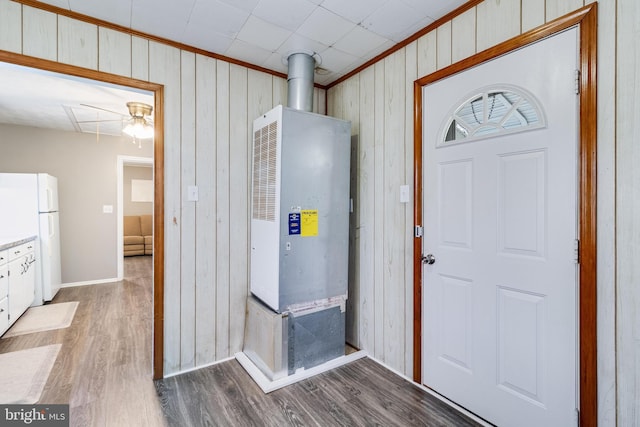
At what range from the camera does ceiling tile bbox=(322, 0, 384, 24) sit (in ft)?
5.82

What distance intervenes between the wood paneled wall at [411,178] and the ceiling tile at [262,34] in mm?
777

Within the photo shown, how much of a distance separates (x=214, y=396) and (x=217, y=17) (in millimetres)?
2427

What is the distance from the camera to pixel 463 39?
1.83 m

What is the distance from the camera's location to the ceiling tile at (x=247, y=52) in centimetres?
224

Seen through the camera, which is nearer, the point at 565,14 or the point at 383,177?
the point at 565,14

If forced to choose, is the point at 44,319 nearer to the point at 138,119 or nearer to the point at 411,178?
the point at 138,119

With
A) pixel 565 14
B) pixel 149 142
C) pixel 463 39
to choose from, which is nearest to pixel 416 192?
pixel 463 39

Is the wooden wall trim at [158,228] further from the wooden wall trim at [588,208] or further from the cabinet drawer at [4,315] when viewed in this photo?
the wooden wall trim at [588,208]

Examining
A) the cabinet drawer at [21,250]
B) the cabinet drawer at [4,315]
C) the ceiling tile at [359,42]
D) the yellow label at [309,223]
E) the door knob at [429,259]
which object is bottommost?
the cabinet drawer at [4,315]

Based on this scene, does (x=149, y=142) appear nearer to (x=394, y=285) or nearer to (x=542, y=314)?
(x=394, y=285)

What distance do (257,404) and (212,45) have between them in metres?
2.48
